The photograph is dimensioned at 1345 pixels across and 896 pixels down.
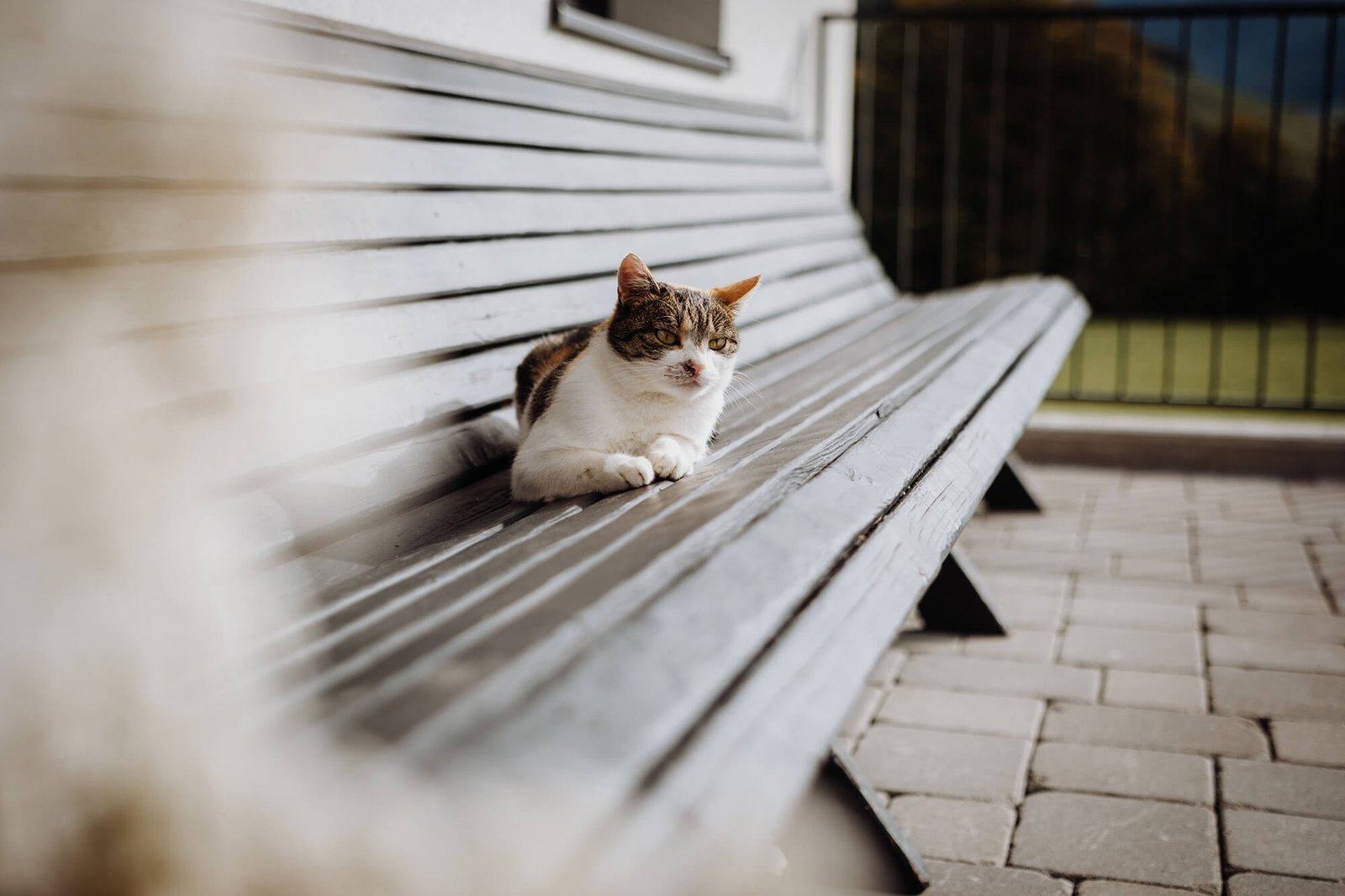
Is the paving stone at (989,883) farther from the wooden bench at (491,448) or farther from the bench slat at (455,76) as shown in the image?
the bench slat at (455,76)

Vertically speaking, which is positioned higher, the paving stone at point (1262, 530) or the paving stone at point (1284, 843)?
the paving stone at point (1262, 530)

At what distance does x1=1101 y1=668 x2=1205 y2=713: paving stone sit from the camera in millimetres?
2502

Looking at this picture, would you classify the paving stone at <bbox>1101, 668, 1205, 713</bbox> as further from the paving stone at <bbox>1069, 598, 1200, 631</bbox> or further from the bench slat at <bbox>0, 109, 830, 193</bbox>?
the bench slat at <bbox>0, 109, 830, 193</bbox>

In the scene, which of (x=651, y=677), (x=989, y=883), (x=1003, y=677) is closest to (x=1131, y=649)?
(x=1003, y=677)

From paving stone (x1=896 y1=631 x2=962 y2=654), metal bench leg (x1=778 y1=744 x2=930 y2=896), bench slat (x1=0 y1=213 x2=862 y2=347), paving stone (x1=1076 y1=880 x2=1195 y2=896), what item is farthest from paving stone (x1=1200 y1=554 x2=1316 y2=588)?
metal bench leg (x1=778 y1=744 x2=930 y2=896)

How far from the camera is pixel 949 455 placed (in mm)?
1907

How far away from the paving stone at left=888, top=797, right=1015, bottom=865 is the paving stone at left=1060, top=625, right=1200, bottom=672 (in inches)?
32.3

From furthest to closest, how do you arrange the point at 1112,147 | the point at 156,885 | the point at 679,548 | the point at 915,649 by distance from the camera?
the point at 1112,147
the point at 915,649
the point at 679,548
the point at 156,885

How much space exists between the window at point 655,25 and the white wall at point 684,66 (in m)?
0.05

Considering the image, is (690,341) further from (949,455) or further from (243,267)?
(243,267)

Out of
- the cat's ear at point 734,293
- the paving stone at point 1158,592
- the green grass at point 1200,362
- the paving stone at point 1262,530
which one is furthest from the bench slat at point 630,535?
the green grass at point 1200,362

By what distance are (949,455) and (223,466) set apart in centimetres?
112

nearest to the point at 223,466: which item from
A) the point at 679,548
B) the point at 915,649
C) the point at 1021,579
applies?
the point at 679,548

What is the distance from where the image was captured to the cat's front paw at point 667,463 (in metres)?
1.72
